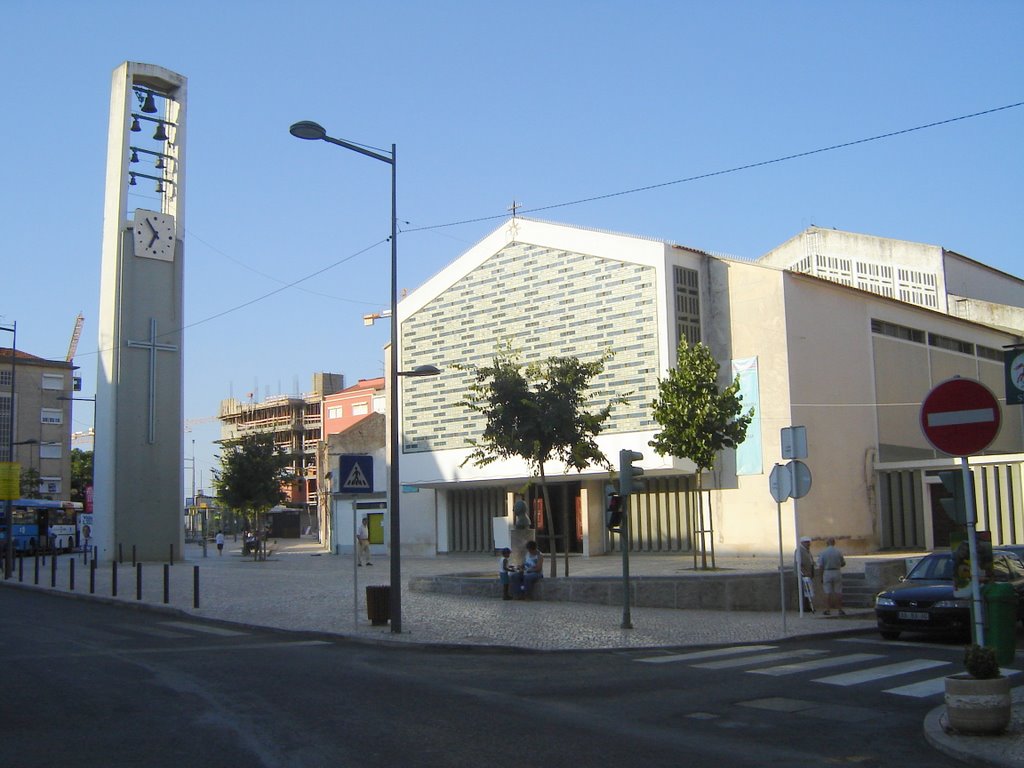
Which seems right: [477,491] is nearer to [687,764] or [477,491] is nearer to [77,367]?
[687,764]

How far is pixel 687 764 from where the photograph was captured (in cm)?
730

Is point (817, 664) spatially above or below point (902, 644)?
above

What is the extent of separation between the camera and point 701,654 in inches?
546

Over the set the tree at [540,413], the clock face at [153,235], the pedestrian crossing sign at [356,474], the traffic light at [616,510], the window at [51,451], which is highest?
the clock face at [153,235]

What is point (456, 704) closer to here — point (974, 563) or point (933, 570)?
point (974, 563)

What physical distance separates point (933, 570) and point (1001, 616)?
608 cm

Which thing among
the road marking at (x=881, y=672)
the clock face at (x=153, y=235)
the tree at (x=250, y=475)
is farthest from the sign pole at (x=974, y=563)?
the tree at (x=250, y=475)

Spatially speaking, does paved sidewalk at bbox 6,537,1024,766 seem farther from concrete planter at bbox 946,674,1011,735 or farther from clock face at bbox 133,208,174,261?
clock face at bbox 133,208,174,261

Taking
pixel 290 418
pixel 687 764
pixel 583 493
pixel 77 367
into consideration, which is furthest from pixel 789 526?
pixel 290 418

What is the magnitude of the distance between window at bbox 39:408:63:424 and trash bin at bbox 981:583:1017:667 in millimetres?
82828

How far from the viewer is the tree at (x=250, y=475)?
141 ft

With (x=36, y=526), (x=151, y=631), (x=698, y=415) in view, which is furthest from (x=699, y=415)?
(x=36, y=526)

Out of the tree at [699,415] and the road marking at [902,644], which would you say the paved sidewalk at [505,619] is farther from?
the tree at [699,415]

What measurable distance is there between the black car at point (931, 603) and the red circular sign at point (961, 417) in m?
6.21
